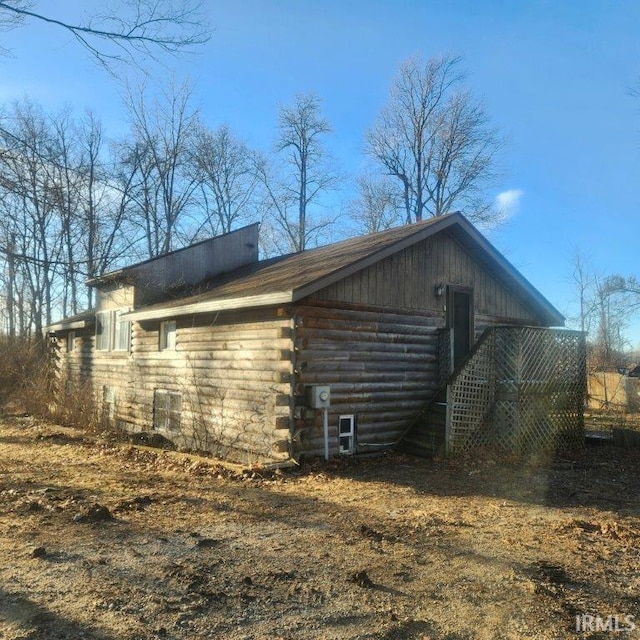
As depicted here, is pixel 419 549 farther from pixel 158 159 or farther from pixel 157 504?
pixel 158 159

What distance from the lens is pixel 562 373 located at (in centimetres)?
1291

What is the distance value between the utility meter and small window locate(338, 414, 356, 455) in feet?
2.59

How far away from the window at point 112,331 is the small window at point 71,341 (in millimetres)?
2755

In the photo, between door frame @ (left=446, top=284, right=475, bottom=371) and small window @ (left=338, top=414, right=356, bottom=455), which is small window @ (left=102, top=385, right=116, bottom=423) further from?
door frame @ (left=446, top=284, right=475, bottom=371)

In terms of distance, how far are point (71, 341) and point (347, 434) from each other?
526 inches

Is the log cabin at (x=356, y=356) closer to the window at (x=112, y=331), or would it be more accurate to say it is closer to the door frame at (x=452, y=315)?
the door frame at (x=452, y=315)

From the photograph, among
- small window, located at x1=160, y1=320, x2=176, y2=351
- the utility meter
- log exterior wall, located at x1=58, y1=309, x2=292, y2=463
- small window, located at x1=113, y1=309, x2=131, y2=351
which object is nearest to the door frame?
the utility meter

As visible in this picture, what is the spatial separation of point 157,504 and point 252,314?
14.8 ft

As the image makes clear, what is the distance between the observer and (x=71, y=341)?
65.9 ft

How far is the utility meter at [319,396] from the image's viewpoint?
10.0 metres

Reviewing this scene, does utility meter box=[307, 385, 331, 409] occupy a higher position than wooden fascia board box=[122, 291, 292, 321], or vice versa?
wooden fascia board box=[122, 291, 292, 321]

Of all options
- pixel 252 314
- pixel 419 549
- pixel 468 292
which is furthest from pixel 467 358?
pixel 419 549

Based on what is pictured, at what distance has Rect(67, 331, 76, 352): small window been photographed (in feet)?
64.9

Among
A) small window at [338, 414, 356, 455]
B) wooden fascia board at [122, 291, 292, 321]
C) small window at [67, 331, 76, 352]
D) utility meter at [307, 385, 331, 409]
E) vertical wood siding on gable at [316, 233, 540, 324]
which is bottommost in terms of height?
small window at [338, 414, 356, 455]
